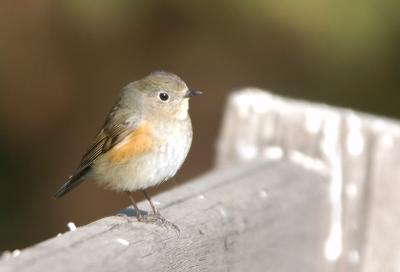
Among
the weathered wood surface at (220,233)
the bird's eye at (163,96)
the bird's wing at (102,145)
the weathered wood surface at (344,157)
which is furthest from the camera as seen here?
the bird's eye at (163,96)

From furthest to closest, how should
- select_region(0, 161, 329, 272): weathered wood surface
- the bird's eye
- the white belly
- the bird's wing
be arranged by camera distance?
the bird's eye → the bird's wing → the white belly → select_region(0, 161, 329, 272): weathered wood surface

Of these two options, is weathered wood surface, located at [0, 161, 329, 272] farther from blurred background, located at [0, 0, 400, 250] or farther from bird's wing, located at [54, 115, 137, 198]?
blurred background, located at [0, 0, 400, 250]

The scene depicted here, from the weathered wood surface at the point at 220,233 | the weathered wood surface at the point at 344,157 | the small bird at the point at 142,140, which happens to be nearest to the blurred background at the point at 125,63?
the small bird at the point at 142,140

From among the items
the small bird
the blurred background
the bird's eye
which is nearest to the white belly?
the small bird

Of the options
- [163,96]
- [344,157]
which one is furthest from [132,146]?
[344,157]

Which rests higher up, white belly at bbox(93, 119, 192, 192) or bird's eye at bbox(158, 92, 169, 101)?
bird's eye at bbox(158, 92, 169, 101)

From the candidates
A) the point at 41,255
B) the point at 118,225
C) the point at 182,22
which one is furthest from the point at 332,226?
the point at 182,22

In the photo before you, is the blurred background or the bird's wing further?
the blurred background

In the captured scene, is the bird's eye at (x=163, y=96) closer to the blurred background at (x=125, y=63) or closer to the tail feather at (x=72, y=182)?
the tail feather at (x=72, y=182)

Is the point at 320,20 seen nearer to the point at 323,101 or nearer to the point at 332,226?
the point at 323,101
